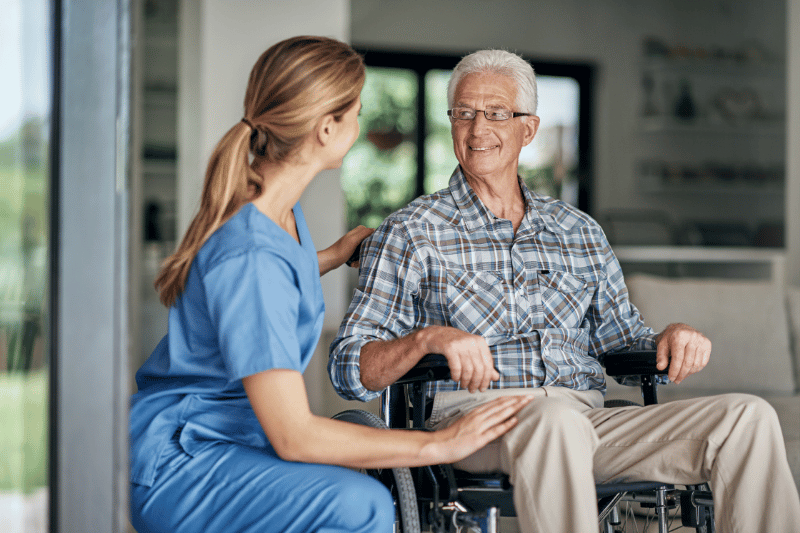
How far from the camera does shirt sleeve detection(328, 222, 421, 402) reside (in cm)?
166

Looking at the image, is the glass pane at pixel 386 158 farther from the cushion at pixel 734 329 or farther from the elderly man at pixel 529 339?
the elderly man at pixel 529 339

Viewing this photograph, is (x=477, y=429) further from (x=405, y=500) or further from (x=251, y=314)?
(x=251, y=314)

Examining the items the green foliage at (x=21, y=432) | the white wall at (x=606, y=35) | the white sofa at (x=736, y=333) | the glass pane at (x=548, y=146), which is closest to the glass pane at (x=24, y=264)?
the green foliage at (x=21, y=432)

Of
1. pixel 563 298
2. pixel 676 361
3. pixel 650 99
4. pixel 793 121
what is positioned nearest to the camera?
pixel 676 361

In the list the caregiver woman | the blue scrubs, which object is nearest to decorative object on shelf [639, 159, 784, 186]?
the caregiver woman

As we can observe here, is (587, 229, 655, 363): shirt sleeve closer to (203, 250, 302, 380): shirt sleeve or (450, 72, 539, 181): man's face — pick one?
(450, 72, 539, 181): man's face

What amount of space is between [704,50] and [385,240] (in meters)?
5.67

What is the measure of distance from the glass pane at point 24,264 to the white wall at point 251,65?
230cm

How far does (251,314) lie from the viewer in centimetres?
114

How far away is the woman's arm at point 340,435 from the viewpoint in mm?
1138

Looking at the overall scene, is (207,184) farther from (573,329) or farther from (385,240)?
(573,329)

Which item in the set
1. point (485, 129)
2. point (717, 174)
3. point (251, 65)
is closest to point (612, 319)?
point (485, 129)

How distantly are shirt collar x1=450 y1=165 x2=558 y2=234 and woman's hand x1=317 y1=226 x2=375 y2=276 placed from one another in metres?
0.22

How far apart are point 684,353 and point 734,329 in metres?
1.27
